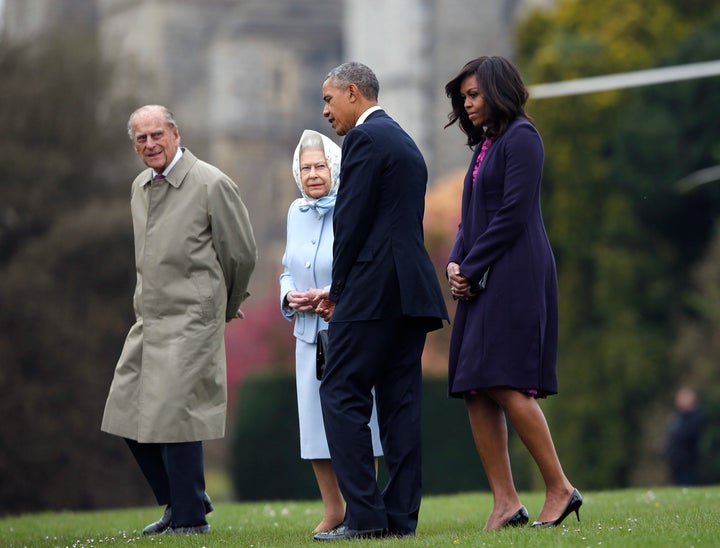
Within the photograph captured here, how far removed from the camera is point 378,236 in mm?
7602

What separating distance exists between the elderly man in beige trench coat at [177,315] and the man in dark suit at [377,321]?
1.01 m

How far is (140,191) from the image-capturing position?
8.80 meters

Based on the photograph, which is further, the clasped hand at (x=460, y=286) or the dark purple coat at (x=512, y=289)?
the clasped hand at (x=460, y=286)

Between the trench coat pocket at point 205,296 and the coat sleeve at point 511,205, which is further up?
the coat sleeve at point 511,205

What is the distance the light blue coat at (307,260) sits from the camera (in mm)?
8250

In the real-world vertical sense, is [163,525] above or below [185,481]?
below

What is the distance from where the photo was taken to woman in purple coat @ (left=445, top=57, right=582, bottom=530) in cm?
758

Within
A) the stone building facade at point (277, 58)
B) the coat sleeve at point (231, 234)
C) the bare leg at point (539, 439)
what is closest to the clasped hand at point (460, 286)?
the bare leg at point (539, 439)

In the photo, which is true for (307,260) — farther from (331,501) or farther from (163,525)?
(163,525)

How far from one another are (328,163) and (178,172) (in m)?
0.89

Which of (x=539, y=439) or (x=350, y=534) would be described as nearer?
(x=350, y=534)

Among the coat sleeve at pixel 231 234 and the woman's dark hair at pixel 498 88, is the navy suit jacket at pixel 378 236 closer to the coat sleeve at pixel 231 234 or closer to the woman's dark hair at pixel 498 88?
the woman's dark hair at pixel 498 88

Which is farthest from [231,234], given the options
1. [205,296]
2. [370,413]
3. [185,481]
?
[370,413]

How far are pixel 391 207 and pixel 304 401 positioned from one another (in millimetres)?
1188
